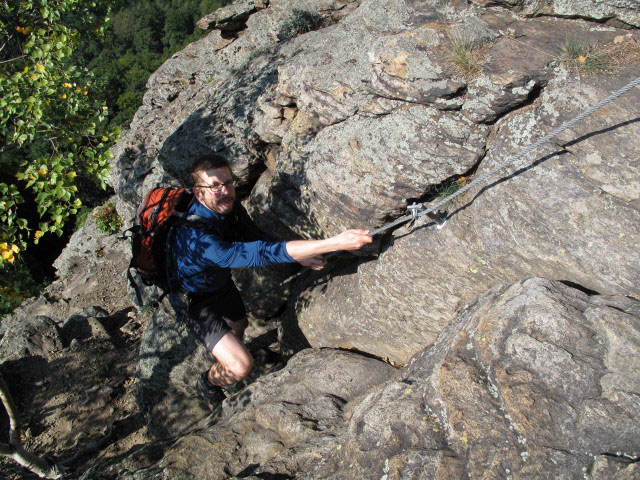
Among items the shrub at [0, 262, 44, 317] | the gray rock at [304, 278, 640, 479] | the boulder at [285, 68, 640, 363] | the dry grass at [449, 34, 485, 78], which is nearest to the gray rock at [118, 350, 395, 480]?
the gray rock at [304, 278, 640, 479]

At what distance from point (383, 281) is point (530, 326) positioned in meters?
2.48

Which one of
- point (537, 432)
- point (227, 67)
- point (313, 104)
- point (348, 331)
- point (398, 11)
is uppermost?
point (227, 67)

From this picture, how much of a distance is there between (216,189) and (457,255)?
3.04 metres

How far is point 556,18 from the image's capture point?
17.2ft

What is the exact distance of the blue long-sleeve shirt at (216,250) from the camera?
502 centimetres

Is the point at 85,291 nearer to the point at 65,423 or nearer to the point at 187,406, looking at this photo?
the point at 65,423

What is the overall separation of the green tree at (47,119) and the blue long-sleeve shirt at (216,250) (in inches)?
56.5

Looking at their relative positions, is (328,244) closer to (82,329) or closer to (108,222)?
(82,329)

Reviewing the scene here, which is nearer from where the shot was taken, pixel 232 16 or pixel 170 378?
pixel 170 378

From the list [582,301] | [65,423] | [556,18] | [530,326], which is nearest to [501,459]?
[530,326]

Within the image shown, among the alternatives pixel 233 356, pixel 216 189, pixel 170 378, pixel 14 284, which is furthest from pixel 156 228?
pixel 170 378

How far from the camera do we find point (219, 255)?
5.09 meters

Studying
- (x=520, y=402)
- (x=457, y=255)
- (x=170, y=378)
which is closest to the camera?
(x=520, y=402)

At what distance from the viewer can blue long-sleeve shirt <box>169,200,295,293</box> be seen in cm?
502
